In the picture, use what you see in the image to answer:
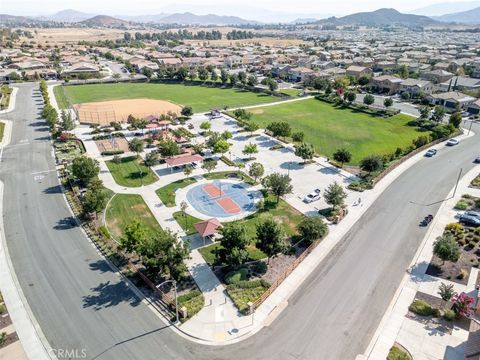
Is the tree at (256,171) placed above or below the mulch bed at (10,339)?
above

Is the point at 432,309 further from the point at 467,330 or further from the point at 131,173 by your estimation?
the point at 131,173

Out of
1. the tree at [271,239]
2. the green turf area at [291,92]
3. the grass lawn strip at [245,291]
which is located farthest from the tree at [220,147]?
the green turf area at [291,92]

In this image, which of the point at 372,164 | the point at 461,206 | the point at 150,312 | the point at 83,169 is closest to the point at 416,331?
the point at 150,312

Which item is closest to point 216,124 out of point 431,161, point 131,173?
point 131,173

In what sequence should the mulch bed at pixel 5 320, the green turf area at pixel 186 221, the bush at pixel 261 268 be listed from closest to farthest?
1. the mulch bed at pixel 5 320
2. the bush at pixel 261 268
3. the green turf area at pixel 186 221

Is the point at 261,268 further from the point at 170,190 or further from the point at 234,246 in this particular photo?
the point at 170,190

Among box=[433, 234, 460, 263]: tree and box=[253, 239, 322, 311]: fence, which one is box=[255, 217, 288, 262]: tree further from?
box=[433, 234, 460, 263]: tree

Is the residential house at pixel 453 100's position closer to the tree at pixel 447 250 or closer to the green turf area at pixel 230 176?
the green turf area at pixel 230 176

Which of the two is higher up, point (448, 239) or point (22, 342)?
point (448, 239)
